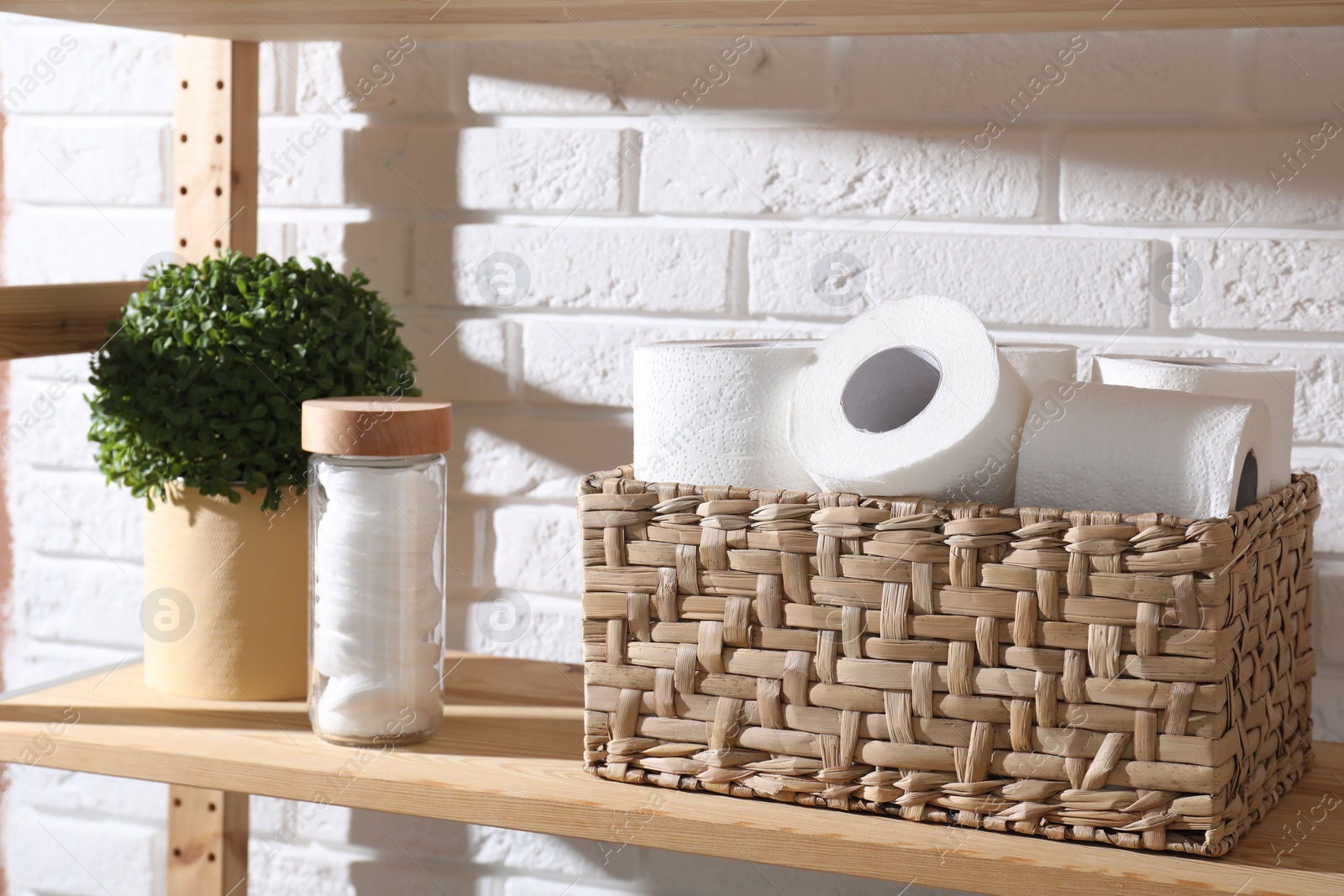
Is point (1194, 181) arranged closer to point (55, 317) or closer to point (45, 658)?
point (55, 317)

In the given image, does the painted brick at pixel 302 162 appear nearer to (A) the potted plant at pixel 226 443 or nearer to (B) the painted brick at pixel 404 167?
(B) the painted brick at pixel 404 167

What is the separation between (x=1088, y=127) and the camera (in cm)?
82

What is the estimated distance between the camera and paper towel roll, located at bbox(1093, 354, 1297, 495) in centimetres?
65

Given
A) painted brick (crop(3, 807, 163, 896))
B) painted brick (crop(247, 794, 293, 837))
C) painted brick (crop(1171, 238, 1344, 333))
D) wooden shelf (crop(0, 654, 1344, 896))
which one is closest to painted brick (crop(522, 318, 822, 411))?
wooden shelf (crop(0, 654, 1344, 896))

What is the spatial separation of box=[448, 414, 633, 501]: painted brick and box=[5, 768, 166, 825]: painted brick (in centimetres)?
41

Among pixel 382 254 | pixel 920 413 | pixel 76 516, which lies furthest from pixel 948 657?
pixel 76 516

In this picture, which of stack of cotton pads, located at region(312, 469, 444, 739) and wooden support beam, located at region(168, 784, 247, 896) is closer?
stack of cotton pads, located at region(312, 469, 444, 739)

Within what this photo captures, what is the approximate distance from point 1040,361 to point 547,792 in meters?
0.34

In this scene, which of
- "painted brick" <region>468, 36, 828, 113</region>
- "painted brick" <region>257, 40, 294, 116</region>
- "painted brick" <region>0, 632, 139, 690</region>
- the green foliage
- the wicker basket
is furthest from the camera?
"painted brick" <region>0, 632, 139, 690</region>

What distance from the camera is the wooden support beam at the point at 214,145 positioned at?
3.06 ft

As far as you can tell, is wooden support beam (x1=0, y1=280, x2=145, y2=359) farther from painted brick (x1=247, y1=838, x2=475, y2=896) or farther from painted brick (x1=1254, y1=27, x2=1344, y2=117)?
painted brick (x1=1254, y1=27, x2=1344, y2=117)

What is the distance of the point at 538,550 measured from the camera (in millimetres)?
958

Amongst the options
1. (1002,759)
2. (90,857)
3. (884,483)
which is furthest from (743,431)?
(90,857)

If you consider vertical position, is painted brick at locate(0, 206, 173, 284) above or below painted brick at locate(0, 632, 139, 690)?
above
